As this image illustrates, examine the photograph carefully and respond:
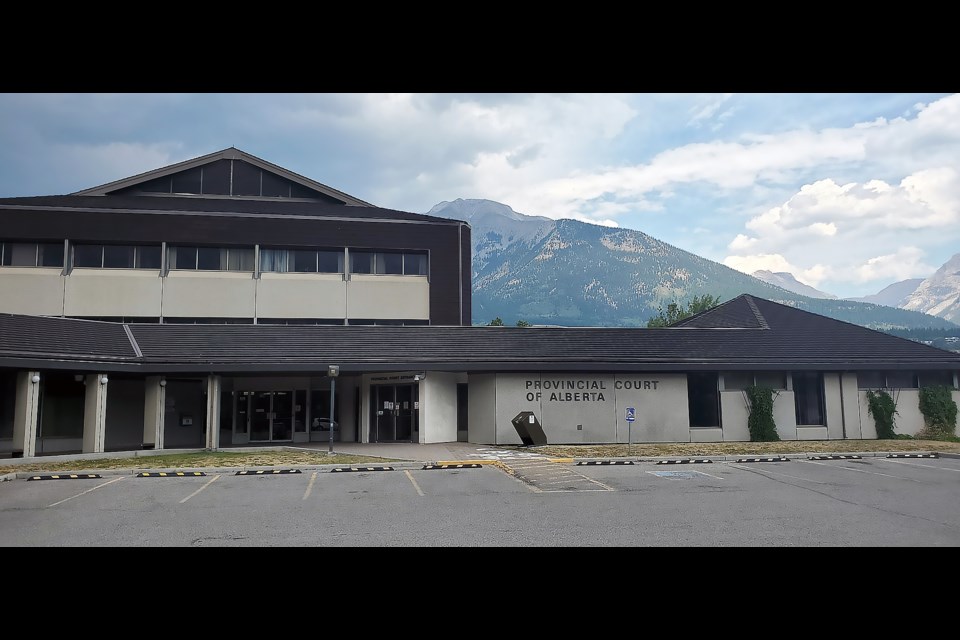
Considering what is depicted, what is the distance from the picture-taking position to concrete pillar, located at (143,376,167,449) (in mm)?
24609

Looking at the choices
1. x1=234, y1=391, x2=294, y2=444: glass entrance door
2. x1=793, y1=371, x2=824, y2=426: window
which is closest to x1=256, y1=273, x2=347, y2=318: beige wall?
x1=234, y1=391, x2=294, y2=444: glass entrance door

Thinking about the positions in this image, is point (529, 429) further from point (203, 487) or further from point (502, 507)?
point (502, 507)

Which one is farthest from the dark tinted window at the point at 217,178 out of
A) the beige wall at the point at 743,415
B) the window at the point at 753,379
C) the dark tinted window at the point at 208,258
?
the beige wall at the point at 743,415

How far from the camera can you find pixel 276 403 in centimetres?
2861

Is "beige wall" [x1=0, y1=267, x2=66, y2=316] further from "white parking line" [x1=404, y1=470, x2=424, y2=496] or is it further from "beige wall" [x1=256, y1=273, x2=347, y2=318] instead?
"white parking line" [x1=404, y1=470, x2=424, y2=496]

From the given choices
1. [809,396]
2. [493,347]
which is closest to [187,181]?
[493,347]

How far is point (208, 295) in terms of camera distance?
33.2 metres

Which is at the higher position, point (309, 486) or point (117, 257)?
point (117, 257)

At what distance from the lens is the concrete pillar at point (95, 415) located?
23.0 m

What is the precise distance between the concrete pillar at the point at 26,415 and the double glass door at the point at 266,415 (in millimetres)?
7967

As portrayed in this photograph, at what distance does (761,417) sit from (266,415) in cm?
1894
